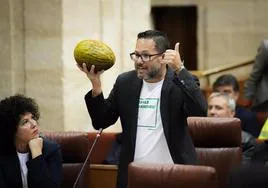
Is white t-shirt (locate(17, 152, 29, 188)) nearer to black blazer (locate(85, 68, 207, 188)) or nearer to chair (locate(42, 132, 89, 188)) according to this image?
chair (locate(42, 132, 89, 188))

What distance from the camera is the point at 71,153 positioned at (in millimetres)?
3473

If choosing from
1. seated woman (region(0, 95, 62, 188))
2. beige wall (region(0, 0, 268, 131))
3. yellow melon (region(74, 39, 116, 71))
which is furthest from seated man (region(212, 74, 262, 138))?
yellow melon (region(74, 39, 116, 71))

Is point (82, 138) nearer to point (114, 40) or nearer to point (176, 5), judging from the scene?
point (114, 40)

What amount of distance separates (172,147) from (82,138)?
634 mm

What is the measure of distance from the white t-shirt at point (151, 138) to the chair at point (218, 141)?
0.62m

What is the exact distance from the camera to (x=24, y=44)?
4590 millimetres

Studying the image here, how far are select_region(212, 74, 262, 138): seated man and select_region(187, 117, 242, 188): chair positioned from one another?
1281 mm

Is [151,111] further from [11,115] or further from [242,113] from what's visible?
[242,113]

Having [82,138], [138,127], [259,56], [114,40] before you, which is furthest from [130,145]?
[114,40]

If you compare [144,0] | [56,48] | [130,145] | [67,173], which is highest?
[144,0]

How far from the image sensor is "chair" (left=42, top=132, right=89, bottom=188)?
136 inches

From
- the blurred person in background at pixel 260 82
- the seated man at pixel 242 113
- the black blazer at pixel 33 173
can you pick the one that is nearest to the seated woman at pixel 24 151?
the black blazer at pixel 33 173

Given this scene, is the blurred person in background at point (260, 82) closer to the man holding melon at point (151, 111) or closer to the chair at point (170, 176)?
the man holding melon at point (151, 111)

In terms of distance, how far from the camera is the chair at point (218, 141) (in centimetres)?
360
